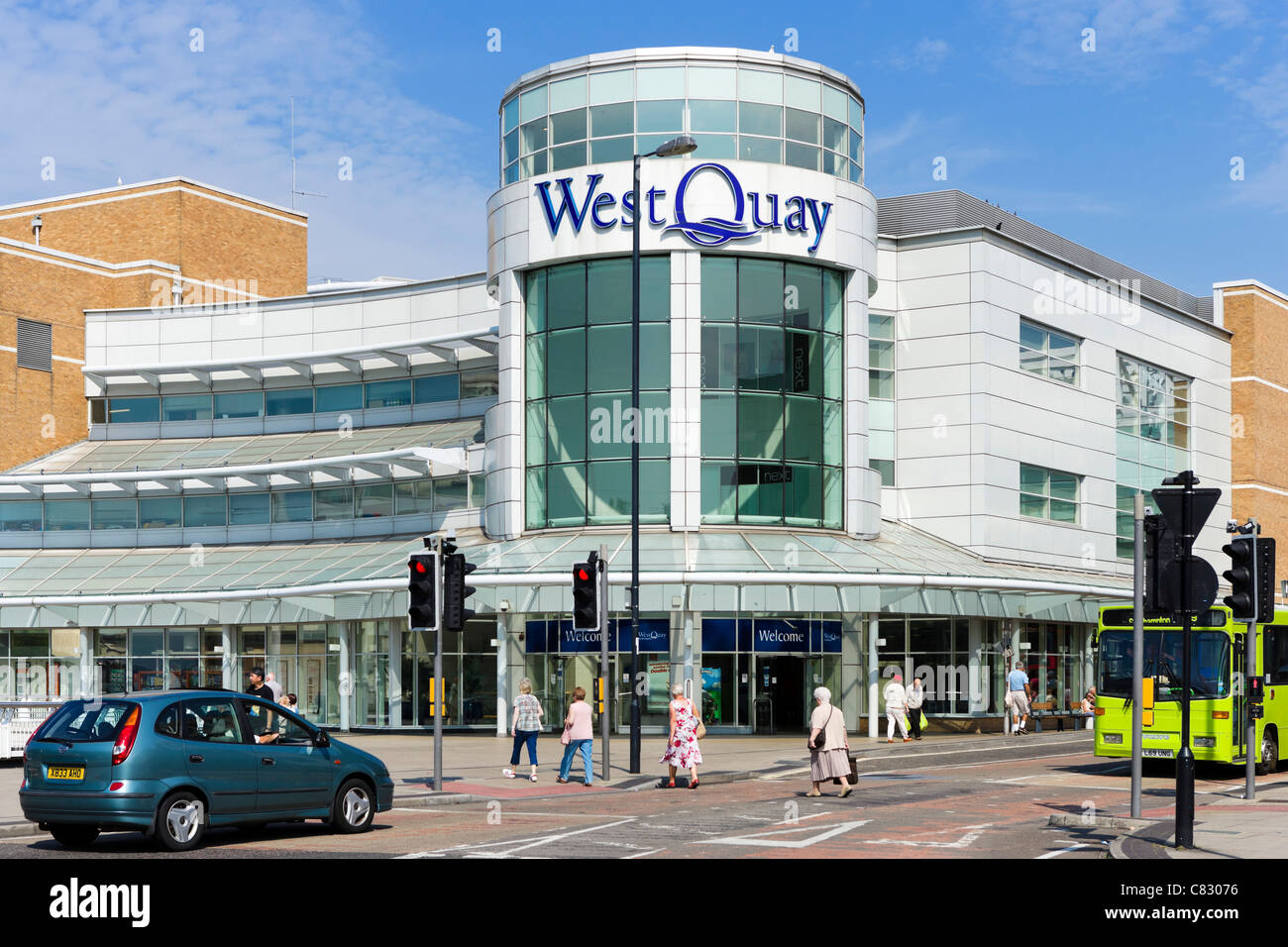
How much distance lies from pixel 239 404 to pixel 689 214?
2098cm

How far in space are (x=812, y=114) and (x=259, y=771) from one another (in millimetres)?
28725

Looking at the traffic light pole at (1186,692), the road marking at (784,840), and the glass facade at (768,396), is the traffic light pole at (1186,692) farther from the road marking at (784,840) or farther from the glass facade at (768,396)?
the glass facade at (768,396)

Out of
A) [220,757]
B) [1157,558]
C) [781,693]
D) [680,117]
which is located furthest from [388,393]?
[1157,558]

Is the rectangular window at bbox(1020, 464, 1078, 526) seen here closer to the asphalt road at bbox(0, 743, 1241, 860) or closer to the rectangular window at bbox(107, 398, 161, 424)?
the asphalt road at bbox(0, 743, 1241, 860)

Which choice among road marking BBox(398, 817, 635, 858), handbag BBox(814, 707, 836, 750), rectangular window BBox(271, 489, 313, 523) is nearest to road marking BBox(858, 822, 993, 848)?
road marking BBox(398, 817, 635, 858)

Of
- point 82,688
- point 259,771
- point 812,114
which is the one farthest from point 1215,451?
point 259,771

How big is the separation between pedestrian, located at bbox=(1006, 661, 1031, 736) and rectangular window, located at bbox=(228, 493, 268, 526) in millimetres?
23635

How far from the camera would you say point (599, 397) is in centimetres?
3859

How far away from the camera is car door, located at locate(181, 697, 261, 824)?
48.8ft

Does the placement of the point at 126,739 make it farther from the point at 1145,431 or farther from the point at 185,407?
the point at 1145,431

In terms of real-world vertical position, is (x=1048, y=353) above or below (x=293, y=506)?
above

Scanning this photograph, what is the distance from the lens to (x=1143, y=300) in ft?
171

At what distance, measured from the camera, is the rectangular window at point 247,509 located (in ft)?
161
